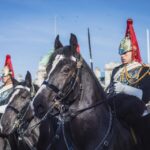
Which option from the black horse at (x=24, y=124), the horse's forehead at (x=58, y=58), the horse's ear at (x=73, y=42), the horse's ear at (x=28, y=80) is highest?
the horse's ear at (x=73, y=42)

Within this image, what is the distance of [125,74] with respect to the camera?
851 cm

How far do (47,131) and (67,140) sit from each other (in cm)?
264

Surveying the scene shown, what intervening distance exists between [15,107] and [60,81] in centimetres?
476

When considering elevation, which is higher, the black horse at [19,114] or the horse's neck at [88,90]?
the horse's neck at [88,90]

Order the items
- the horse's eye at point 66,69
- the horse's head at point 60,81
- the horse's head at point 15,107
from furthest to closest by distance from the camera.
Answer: the horse's head at point 15,107 < the horse's eye at point 66,69 < the horse's head at point 60,81

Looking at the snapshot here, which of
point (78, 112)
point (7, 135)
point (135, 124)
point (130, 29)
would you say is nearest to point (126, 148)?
point (135, 124)

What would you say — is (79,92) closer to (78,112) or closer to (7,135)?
(78,112)

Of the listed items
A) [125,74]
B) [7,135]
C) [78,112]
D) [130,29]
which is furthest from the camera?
[7,135]

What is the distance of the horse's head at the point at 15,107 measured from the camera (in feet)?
35.8

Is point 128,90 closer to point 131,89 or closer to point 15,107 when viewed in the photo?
point 131,89

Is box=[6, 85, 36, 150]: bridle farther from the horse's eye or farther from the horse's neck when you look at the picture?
the horse's eye

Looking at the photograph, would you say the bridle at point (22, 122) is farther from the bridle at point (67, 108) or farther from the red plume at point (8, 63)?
the bridle at point (67, 108)

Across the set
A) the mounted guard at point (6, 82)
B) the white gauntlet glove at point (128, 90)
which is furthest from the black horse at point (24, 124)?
the white gauntlet glove at point (128, 90)

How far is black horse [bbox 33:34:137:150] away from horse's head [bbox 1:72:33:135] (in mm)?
4221
